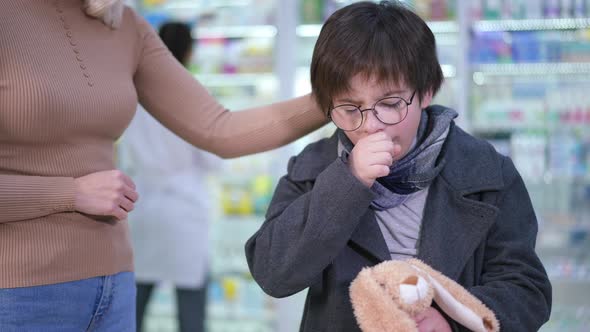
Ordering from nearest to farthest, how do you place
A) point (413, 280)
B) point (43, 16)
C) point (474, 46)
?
point (413, 280)
point (43, 16)
point (474, 46)

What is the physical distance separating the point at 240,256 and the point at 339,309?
346cm

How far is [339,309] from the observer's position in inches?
53.8

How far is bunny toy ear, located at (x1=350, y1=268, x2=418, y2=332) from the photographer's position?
3.74 ft

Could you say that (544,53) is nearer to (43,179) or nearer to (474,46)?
(474,46)

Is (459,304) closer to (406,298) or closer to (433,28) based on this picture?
(406,298)

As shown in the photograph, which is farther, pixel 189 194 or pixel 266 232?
pixel 189 194

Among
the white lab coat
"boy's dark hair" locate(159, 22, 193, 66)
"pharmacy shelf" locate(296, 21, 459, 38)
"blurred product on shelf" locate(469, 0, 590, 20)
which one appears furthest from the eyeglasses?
"blurred product on shelf" locate(469, 0, 590, 20)

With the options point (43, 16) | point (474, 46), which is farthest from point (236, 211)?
point (43, 16)

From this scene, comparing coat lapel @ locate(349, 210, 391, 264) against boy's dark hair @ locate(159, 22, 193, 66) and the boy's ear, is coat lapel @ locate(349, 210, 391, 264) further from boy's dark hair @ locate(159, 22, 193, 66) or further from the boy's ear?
boy's dark hair @ locate(159, 22, 193, 66)

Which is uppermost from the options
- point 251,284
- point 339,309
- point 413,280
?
point 413,280

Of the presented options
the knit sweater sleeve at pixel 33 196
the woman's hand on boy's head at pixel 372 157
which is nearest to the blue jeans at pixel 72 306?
the knit sweater sleeve at pixel 33 196

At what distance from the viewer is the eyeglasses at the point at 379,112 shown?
130 cm

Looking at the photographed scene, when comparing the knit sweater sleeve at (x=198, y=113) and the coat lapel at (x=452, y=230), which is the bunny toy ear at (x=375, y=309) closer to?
the coat lapel at (x=452, y=230)

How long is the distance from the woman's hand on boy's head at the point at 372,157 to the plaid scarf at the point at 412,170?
8 cm
